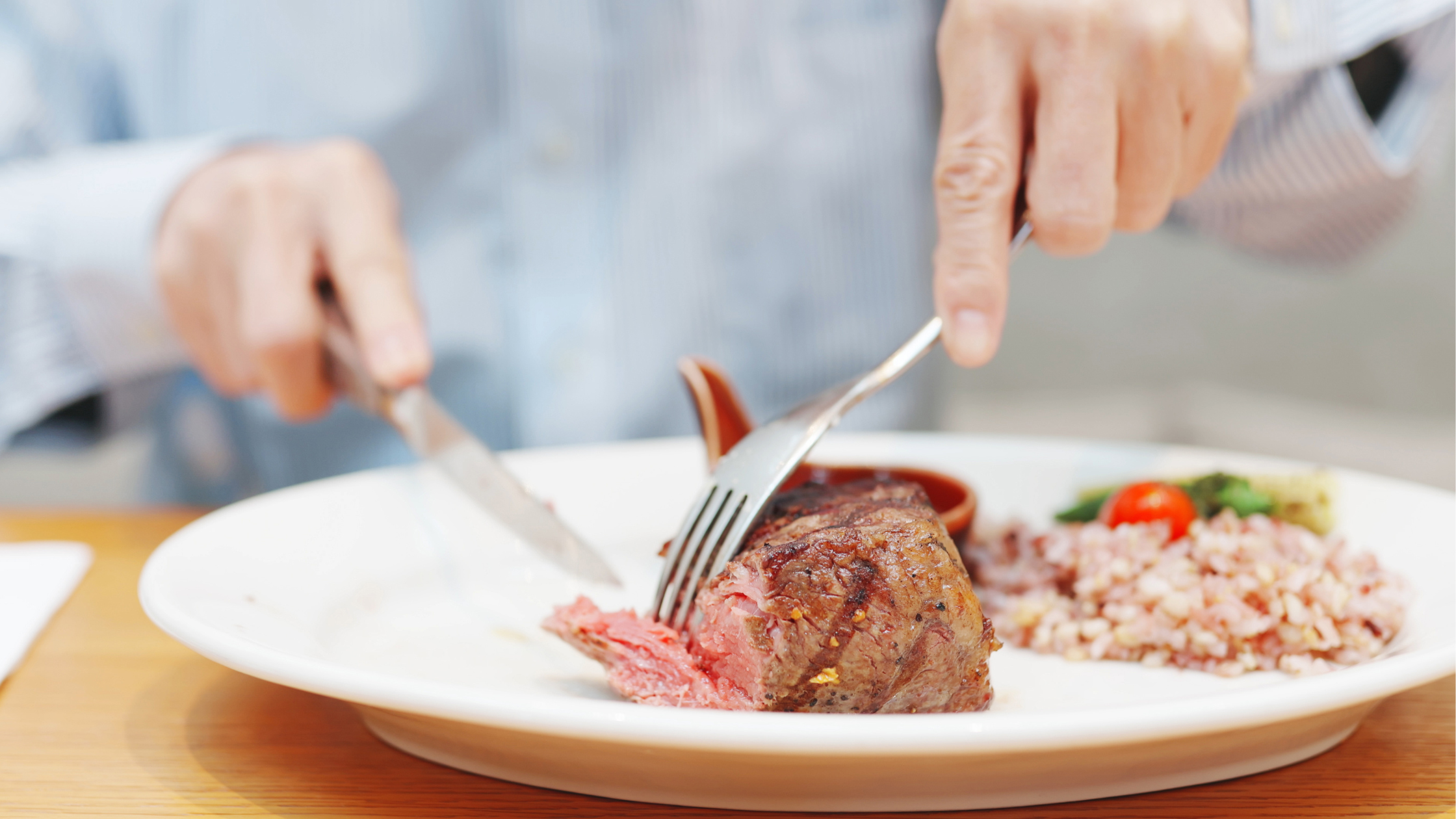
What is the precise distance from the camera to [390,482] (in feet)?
6.99

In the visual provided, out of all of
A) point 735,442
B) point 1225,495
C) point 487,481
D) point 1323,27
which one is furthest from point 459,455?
point 1323,27

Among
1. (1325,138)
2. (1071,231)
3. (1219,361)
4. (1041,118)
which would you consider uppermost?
(1041,118)

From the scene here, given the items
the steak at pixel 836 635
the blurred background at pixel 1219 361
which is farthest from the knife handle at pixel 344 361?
the blurred background at pixel 1219 361

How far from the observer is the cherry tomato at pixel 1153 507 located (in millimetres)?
1840

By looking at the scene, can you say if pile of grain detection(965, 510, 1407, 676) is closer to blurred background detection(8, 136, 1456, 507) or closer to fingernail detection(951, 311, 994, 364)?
fingernail detection(951, 311, 994, 364)

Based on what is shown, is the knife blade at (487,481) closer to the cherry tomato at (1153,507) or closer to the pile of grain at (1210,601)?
the pile of grain at (1210,601)

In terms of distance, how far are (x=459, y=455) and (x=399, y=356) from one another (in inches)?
11.0

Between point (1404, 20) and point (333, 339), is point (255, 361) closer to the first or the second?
point (333, 339)

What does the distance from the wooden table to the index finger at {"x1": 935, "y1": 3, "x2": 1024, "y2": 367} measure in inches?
26.6

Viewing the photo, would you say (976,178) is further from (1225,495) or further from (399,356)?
(399,356)

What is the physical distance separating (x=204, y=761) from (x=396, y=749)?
234mm

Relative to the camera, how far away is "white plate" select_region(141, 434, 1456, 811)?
0.97m

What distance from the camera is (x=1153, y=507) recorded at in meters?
1.85

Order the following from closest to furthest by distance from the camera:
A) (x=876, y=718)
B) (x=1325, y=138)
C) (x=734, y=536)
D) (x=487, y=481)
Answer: (x=876, y=718) < (x=734, y=536) < (x=487, y=481) < (x=1325, y=138)
